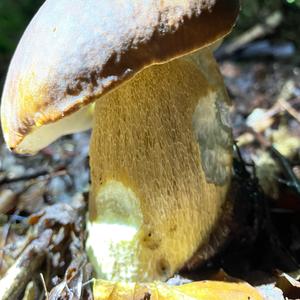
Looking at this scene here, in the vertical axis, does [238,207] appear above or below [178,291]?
below

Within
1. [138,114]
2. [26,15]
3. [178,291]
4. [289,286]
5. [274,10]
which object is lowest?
[274,10]

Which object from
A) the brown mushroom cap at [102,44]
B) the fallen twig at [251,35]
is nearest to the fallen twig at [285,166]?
the brown mushroom cap at [102,44]

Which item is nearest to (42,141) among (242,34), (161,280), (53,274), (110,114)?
(110,114)

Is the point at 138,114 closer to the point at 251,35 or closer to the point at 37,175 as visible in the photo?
the point at 37,175

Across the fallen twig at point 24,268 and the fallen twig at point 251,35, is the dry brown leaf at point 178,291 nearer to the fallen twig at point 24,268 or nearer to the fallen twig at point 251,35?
the fallen twig at point 24,268

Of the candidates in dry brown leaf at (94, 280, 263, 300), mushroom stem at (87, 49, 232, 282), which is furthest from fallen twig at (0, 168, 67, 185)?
dry brown leaf at (94, 280, 263, 300)

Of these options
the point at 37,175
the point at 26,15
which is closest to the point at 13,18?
the point at 26,15

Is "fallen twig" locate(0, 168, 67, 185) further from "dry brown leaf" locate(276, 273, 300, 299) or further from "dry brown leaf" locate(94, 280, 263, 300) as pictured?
"dry brown leaf" locate(276, 273, 300, 299)
